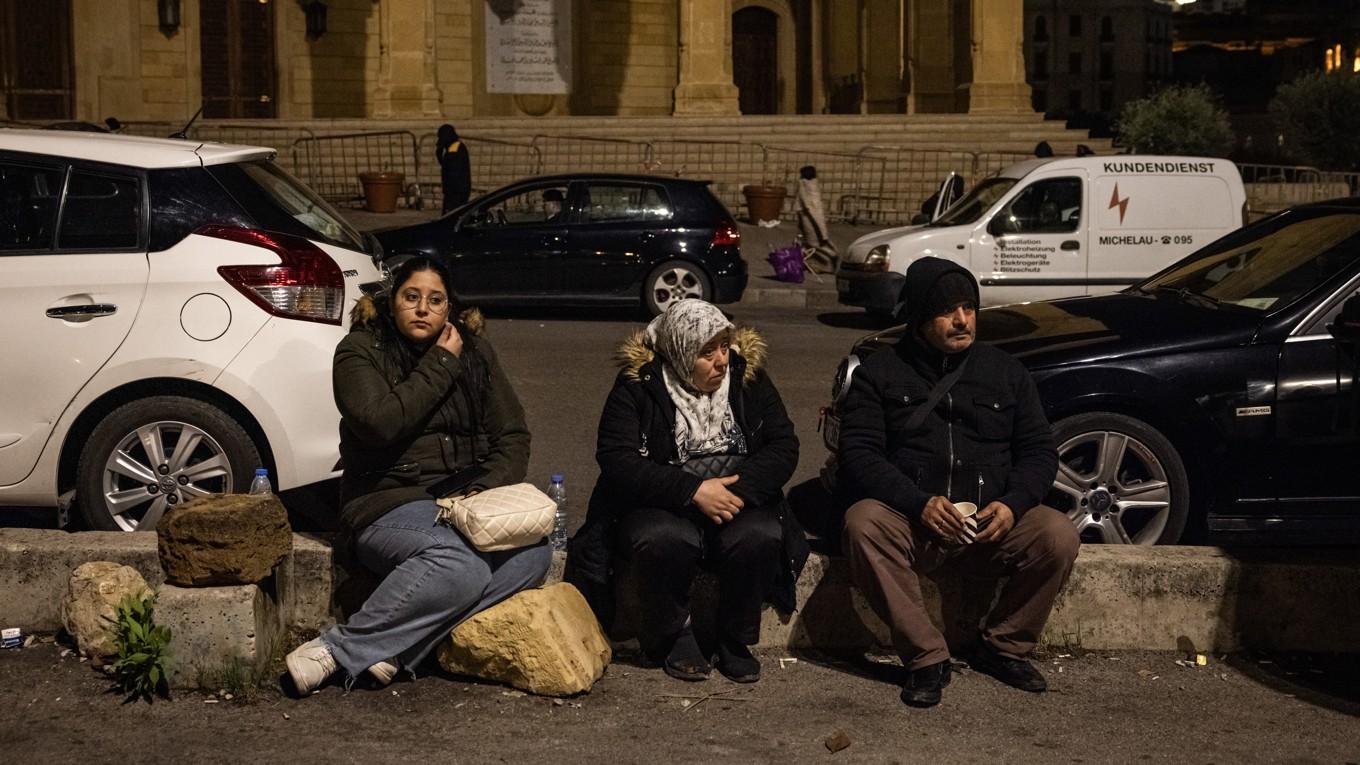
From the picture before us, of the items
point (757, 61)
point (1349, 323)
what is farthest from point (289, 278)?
point (757, 61)

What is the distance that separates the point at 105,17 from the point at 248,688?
88.7 ft

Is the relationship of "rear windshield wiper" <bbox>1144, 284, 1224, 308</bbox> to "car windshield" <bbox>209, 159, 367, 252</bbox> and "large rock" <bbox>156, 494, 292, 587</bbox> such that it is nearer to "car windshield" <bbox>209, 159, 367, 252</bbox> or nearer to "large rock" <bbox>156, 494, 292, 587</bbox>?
"car windshield" <bbox>209, 159, 367, 252</bbox>

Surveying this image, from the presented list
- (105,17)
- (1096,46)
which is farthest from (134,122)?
(1096,46)

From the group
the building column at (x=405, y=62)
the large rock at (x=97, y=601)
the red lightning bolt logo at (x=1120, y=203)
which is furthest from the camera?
the building column at (x=405, y=62)

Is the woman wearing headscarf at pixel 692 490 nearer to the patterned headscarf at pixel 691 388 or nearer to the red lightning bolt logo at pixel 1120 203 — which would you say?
the patterned headscarf at pixel 691 388

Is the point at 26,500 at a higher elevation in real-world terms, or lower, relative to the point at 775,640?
higher

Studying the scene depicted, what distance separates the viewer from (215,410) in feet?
21.6

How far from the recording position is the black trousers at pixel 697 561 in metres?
5.45

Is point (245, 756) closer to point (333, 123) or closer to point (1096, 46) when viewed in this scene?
point (333, 123)

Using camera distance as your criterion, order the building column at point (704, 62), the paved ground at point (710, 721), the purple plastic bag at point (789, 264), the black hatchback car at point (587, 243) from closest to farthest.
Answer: the paved ground at point (710, 721) < the black hatchback car at point (587, 243) < the purple plastic bag at point (789, 264) < the building column at point (704, 62)

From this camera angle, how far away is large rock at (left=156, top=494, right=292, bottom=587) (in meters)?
5.18

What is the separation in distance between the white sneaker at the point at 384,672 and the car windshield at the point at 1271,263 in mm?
3880

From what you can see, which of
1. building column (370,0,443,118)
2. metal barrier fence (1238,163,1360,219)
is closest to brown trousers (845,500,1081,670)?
metal barrier fence (1238,163,1360,219)

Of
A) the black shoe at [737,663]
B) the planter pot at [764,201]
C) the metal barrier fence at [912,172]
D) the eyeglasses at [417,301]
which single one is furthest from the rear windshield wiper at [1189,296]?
the metal barrier fence at [912,172]
